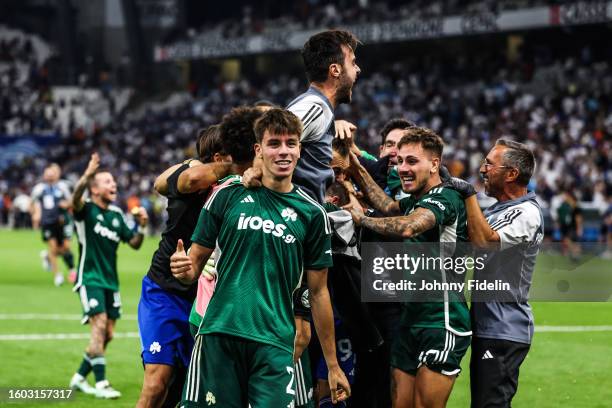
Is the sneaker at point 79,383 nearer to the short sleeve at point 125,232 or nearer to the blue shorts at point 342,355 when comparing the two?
the short sleeve at point 125,232

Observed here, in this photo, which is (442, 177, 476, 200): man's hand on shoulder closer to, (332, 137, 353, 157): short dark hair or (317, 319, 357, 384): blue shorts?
(332, 137, 353, 157): short dark hair

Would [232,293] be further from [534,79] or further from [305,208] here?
[534,79]

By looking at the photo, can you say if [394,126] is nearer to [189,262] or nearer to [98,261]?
[189,262]

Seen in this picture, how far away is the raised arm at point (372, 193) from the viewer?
23.1 ft

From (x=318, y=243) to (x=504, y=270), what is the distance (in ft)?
5.61

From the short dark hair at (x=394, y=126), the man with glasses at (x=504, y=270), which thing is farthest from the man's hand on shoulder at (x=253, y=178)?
the short dark hair at (x=394, y=126)

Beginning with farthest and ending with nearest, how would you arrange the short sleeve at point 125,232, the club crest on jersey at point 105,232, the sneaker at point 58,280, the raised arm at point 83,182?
the sneaker at point 58,280 < the short sleeve at point 125,232 < the club crest on jersey at point 105,232 < the raised arm at point 83,182

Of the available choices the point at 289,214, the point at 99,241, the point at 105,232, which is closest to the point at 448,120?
the point at 105,232

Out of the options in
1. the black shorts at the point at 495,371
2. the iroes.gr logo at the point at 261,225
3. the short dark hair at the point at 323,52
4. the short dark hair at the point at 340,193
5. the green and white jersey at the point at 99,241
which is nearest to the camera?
the iroes.gr logo at the point at 261,225

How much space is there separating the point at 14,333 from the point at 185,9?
48.2m

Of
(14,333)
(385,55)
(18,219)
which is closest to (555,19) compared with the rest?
(385,55)

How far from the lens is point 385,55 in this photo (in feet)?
166

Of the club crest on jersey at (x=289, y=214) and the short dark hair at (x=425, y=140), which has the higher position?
the short dark hair at (x=425, y=140)

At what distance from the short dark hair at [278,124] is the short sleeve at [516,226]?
181 cm
